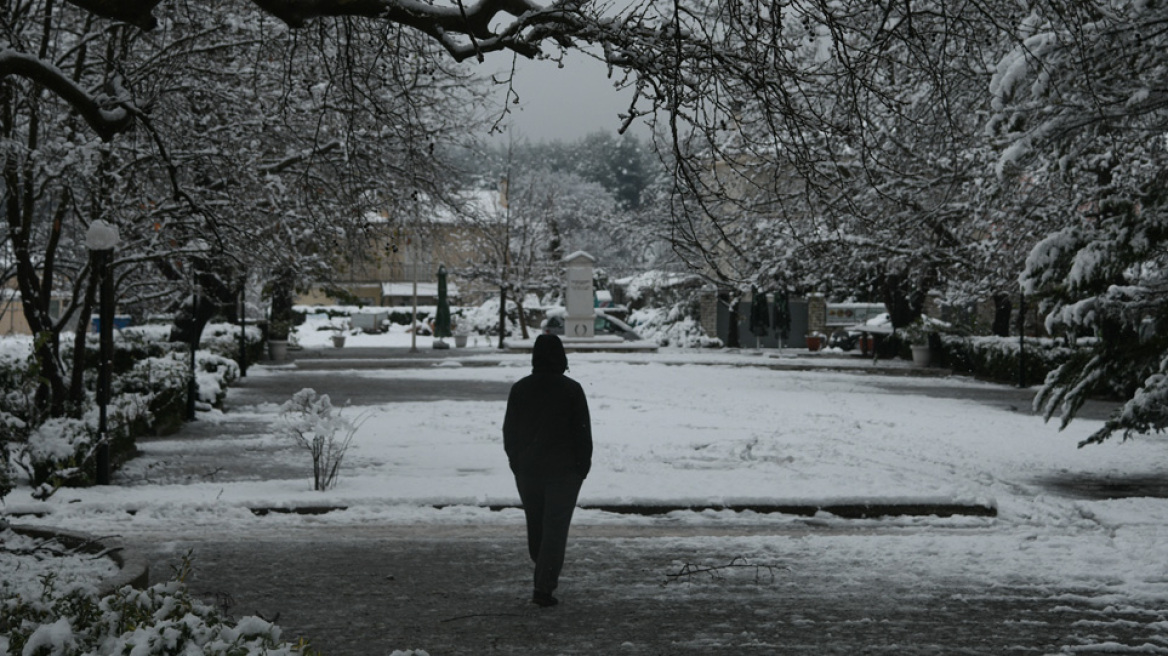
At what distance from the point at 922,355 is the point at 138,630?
35805 millimetres

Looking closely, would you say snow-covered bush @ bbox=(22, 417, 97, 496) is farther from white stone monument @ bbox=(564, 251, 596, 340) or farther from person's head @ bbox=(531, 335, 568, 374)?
white stone monument @ bbox=(564, 251, 596, 340)

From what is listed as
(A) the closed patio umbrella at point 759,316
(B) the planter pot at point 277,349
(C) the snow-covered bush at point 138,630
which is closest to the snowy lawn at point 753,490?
(C) the snow-covered bush at point 138,630

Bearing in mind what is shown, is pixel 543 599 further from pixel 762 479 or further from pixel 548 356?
pixel 762 479

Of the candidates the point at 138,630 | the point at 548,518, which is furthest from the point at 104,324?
the point at 138,630

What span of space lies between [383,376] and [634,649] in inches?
1052

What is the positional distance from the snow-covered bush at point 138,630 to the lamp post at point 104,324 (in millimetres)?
8294

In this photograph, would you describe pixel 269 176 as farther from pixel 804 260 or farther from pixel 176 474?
pixel 804 260

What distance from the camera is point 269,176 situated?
1928cm

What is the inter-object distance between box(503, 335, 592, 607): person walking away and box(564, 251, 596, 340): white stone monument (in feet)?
126

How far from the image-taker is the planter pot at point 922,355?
38.2 m

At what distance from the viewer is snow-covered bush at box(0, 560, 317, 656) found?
4195mm

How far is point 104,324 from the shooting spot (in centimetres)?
1550

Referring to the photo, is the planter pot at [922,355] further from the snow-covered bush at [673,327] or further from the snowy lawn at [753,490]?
the snow-covered bush at [673,327]

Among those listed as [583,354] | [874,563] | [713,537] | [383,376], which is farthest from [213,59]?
[583,354]
